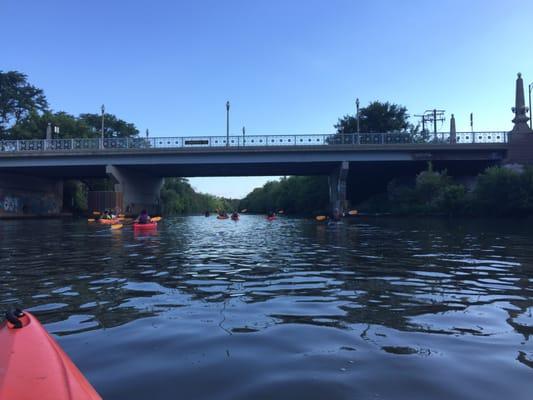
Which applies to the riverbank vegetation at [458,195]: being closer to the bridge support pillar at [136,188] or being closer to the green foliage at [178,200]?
the bridge support pillar at [136,188]

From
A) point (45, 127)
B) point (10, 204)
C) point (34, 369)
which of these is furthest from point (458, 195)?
point (45, 127)

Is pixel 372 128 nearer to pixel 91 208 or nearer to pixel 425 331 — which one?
pixel 91 208

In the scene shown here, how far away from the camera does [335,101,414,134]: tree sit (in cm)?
7312

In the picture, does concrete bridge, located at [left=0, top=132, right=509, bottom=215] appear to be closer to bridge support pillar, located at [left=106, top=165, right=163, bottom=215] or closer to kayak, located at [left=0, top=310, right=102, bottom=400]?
bridge support pillar, located at [left=106, top=165, right=163, bottom=215]

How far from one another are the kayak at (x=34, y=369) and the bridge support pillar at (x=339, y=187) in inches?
1757

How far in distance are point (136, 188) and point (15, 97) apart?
42862mm

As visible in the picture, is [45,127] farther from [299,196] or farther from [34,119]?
[299,196]

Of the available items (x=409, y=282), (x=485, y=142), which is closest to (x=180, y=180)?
(x=485, y=142)

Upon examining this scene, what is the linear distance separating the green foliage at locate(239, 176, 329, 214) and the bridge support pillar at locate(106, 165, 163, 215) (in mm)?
27026

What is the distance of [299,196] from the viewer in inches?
3450

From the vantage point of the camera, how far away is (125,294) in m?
8.14

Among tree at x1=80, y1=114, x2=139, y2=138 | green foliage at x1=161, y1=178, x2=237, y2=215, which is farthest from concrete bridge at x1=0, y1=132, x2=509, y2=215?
tree at x1=80, y1=114, x2=139, y2=138

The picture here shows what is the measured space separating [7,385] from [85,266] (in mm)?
9730

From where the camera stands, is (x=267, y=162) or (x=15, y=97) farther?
(x=15, y=97)
